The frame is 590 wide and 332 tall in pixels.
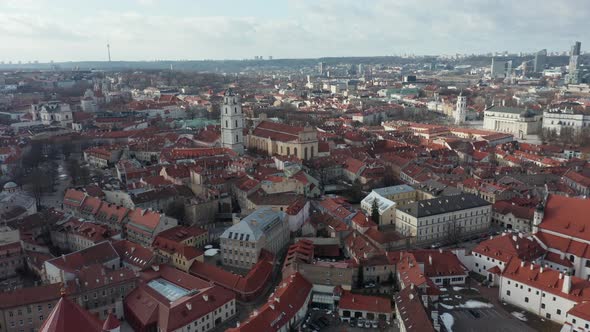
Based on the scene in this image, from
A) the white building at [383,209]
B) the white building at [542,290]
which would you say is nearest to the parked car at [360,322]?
the white building at [542,290]

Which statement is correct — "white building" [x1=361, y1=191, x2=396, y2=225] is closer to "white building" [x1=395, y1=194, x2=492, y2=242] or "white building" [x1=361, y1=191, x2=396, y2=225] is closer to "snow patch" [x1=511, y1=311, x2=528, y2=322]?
"white building" [x1=395, y1=194, x2=492, y2=242]

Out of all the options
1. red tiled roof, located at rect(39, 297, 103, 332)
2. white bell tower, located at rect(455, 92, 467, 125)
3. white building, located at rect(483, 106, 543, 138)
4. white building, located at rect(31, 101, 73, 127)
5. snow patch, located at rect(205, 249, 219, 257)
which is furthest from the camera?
white bell tower, located at rect(455, 92, 467, 125)

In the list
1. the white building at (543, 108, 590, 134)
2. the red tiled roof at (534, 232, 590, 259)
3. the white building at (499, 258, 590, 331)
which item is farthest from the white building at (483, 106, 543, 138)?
the white building at (499, 258, 590, 331)

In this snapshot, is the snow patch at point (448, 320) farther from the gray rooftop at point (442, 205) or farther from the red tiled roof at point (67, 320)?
the red tiled roof at point (67, 320)

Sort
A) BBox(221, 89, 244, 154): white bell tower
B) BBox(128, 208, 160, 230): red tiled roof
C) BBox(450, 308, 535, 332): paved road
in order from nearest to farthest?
BBox(450, 308, 535, 332): paved road
BBox(128, 208, 160, 230): red tiled roof
BBox(221, 89, 244, 154): white bell tower

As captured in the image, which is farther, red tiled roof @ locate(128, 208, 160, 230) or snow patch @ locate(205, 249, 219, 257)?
red tiled roof @ locate(128, 208, 160, 230)

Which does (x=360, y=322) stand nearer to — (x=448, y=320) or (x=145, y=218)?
(x=448, y=320)

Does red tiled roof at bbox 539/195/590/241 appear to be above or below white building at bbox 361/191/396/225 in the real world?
above

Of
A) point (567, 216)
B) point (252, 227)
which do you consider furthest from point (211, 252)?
point (567, 216)
